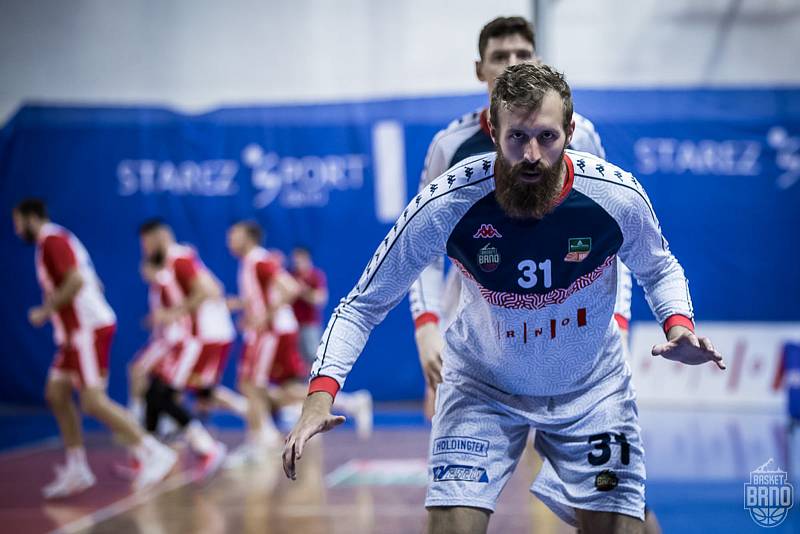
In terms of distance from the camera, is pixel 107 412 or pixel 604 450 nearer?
pixel 604 450

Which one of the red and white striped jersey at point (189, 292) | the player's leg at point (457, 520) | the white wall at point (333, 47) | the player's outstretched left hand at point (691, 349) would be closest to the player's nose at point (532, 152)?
the player's outstretched left hand at point (691, 349)

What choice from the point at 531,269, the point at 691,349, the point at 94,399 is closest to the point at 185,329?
the point at 94,399

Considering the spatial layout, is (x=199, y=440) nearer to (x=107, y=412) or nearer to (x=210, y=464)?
(x=210, y=464)

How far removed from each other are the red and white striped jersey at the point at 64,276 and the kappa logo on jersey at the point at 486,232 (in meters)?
5.56

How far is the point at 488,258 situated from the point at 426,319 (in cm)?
110

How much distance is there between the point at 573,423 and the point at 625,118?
35.0 ft

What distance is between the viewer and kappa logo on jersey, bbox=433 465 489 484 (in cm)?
299

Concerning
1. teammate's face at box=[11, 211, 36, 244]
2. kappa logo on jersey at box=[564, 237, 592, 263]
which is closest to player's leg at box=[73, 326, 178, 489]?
teammate's face at box=[11, 211, 36, 244]

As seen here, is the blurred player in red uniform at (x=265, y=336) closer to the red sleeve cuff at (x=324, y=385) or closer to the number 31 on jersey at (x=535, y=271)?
the red sleeve cuff at (x=324, y=385)

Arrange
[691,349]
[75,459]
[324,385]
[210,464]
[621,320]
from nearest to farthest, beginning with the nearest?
[691,349]
[324,385]
[621,320]
[75,459]
[210,464]

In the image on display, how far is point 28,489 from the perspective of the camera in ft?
25.9

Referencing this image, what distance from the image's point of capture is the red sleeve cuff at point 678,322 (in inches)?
113

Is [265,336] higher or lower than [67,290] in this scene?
lower

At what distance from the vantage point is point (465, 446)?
120 inches
